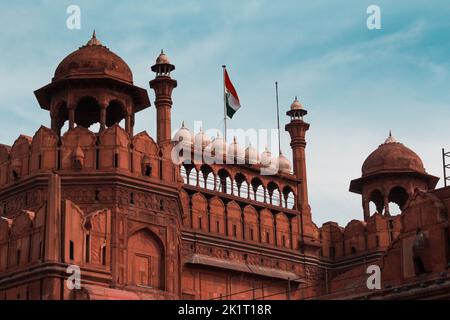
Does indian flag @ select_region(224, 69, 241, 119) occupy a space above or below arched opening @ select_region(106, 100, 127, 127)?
above

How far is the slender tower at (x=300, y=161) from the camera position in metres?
46.9

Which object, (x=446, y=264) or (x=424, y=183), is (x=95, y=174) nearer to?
(x=446, y=264)

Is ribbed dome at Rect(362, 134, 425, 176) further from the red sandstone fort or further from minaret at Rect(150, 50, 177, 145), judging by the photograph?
minaret at Rect(150, 50, 177, 145)

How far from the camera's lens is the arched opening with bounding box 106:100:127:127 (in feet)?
133

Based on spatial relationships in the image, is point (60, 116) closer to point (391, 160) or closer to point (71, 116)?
point (71, 116)

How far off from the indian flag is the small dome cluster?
63.4 inches

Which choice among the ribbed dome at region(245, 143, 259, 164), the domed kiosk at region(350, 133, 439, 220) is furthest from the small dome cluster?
the domed kiosk at region(350, 133, 439, 220)

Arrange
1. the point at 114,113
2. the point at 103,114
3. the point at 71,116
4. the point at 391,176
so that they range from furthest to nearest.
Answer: the point at 391,176, the point at 114,113, the point at 103,114, the point at 71,116

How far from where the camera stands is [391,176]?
161 feet

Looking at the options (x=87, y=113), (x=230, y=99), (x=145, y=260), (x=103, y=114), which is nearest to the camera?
(x=145, y=260)

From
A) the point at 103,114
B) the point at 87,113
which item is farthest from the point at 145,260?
the point at 87,113

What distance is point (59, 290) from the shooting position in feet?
104

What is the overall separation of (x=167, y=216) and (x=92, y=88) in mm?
5169
